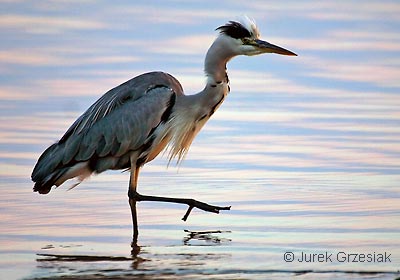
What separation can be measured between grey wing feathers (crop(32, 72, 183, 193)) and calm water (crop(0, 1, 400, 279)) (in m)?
0.40

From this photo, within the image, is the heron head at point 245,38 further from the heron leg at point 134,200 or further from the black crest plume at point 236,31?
the heron leg at point 134,200

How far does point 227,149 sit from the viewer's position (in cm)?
1490

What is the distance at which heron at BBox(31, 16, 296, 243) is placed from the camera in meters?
11.8

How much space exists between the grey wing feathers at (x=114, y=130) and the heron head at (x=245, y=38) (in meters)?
0.67

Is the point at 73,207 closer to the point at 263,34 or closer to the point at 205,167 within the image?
the point at 205,167

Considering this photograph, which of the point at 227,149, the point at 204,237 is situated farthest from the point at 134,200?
the point at 227,149

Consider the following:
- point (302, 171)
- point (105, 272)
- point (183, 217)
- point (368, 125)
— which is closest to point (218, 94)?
point (183, 217)

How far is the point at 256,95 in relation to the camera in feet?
59.8

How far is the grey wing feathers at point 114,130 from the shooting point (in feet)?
39.0

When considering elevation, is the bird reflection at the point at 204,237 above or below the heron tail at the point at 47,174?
below

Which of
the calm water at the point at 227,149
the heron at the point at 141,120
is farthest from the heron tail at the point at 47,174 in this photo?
the calm water at the point at 227,149

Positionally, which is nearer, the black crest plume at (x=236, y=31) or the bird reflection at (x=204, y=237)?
the bird reflection at (x=204, y=237)

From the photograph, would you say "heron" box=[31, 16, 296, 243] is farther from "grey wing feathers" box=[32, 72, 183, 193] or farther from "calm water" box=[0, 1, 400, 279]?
"calm water" box=[0, 1, 400, 279]

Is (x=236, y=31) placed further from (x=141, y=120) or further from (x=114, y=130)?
(x=114, y=130)
